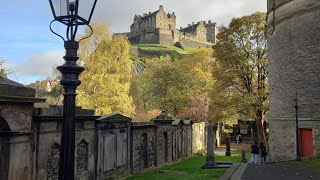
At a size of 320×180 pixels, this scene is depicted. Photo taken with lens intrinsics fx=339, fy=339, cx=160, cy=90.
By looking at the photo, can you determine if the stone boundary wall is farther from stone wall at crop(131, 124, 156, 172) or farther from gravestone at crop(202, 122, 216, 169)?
gravestone at crop(202, 122, 216, 169)

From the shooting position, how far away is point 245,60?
29.4 m

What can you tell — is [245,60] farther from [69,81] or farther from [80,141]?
[69,81]

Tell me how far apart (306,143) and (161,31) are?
95449 mm

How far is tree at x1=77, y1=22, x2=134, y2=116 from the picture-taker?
90.6 ft

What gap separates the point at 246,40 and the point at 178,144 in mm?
11716

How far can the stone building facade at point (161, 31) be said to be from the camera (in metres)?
113

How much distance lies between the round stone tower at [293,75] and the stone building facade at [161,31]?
3525 inches

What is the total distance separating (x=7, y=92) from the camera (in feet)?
25.9

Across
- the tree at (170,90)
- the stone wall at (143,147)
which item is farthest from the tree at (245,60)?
the stone wall at (143,147)

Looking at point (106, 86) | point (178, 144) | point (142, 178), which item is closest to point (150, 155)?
point (142, 178)

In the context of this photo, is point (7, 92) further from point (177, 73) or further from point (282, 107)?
point (177, 73)

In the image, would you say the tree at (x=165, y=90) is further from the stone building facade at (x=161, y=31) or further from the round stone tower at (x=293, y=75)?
the stone building facade at (x=161, y=31)

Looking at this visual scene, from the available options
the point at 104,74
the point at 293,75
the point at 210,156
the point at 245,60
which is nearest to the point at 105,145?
the point at 210,156

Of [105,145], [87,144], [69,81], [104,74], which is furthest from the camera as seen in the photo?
[104,74]
